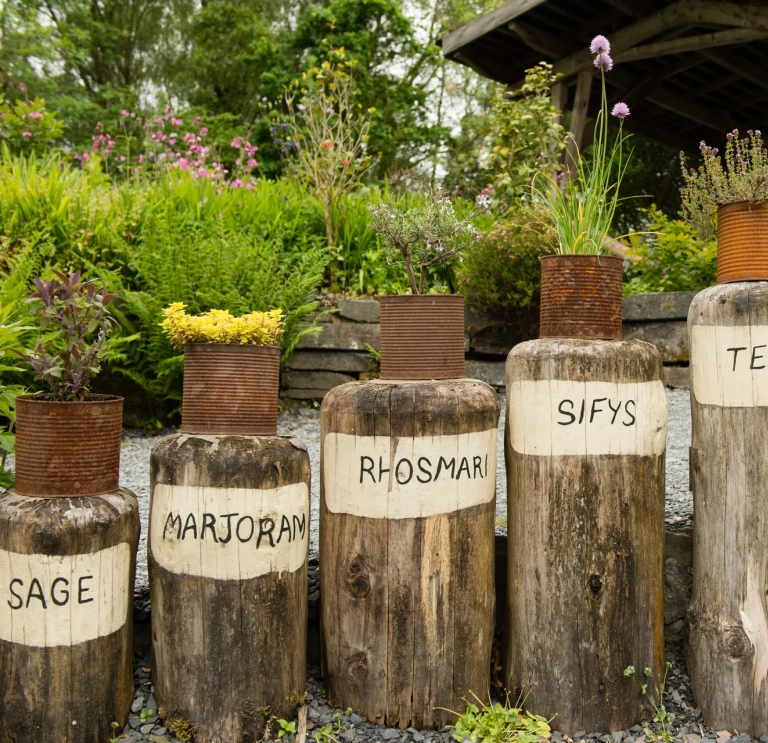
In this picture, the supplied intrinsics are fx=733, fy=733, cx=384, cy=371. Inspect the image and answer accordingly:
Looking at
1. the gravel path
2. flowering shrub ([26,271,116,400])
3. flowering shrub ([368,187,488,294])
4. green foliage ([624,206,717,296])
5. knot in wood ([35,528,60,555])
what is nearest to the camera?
knot in wood ([35,528,60,555])

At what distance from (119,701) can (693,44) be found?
6.84m

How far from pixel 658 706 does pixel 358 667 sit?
86 cm

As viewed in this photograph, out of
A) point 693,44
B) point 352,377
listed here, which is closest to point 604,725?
point 352,377

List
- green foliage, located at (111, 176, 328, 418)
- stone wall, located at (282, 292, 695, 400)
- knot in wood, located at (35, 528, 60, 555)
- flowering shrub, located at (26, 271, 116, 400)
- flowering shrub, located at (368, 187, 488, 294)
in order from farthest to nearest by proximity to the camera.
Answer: stone wall, located at (282, 292, 695, 400) → green foliage, located at (111, 176, 328, 418) → flowering shrub, located at (368, 187, 488, 294) → flowering shrub, located at (26, 271, 116, 400) → knot in wood, located at (35, 528, 60, 555)

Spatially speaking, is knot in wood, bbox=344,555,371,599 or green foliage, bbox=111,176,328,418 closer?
knot in wood, bbox=344,555,371,599

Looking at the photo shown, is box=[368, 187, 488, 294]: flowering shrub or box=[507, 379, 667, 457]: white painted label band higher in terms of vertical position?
box=[368, 187, 488, 294]: flowering shrub

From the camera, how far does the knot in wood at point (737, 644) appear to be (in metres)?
2.02

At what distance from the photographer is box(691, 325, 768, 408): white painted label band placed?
6.63ft

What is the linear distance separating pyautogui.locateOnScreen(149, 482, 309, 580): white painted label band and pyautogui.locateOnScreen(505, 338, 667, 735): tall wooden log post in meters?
0.70

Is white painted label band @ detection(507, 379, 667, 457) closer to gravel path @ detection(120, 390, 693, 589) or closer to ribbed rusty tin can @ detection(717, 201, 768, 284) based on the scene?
ribbed rusty tin can @ detection(717, 201, 768, 284)

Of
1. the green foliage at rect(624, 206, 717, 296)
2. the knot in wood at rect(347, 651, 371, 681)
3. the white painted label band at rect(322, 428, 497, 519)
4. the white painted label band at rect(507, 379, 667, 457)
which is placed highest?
the green foliage at rect(624, 206, 717, 296)

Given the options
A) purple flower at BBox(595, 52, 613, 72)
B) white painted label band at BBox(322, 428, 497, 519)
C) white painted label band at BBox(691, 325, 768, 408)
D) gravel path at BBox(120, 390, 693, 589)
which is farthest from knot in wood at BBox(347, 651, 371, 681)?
purple flower at BBox(595, 52, 613, 72)

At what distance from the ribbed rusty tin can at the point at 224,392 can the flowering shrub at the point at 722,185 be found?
4.35ft

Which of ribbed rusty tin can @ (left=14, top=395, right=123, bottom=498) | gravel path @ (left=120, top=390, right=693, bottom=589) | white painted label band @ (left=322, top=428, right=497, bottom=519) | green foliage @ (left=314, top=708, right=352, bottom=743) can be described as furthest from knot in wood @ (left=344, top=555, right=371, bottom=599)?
ribbed rusty tin can @ (left=14, top=395, right=123, bottom=498)
